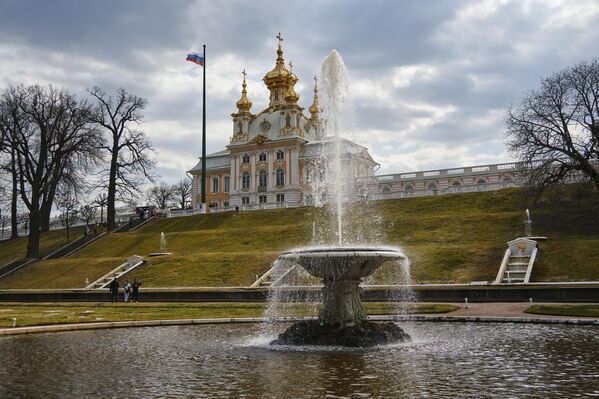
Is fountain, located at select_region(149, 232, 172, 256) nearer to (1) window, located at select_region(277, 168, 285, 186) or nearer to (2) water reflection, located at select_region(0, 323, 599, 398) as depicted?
A: (2) water reflection, located at select_region(0, 323, 599, 398)

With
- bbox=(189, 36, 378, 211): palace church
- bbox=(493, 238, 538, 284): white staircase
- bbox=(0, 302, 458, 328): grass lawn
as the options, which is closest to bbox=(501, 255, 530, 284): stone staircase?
bbox=(493, 238, 538, 284): white staircase

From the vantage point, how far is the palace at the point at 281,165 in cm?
7375

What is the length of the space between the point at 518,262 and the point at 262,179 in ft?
185

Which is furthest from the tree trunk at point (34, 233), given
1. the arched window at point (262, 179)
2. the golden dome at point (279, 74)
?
the golden dome at point (279, 74)

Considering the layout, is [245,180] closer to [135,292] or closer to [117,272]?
[117,272]

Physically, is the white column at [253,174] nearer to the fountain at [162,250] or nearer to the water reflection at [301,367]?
the fountain at [162,250]

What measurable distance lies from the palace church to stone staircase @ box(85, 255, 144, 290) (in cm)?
3719

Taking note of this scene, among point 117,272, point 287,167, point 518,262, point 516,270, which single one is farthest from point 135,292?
point 287,167

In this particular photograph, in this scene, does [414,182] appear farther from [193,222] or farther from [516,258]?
[516,258]

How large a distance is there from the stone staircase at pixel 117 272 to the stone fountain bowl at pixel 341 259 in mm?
24122

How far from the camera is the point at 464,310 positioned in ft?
70.3

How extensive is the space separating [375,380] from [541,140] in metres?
33.9

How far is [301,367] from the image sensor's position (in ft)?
34.6

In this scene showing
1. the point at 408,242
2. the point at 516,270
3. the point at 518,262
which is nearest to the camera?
the point at 516,270
